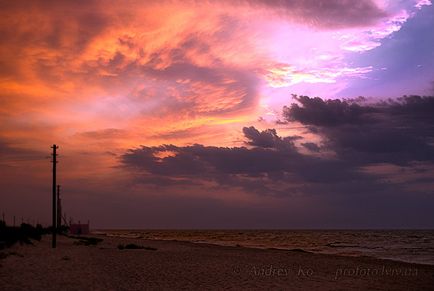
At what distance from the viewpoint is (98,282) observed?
18641 millimetres

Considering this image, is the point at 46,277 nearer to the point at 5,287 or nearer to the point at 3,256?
the point at 5,287

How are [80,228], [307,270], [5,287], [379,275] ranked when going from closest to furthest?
[5,287]
[379,275]
[307,270]
[80,228]

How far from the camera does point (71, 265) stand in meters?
24.8

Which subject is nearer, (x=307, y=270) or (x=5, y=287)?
(x=5, y=287)

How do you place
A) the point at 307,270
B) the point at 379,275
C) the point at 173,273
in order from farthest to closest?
the point at 307,270 < the point at 379,275 < the point at 173,273

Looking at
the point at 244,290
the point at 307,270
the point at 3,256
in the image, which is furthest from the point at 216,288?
the point at 3,256

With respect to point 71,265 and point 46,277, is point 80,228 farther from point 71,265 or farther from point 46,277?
point 46,277

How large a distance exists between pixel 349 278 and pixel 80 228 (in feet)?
247

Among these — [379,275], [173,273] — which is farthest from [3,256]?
[379,275]

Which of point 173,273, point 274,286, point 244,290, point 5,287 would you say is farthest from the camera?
point 173,273

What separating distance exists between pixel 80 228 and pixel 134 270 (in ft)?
232

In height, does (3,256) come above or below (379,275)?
above

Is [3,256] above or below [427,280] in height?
above

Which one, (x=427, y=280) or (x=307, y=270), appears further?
(x=307, y=270)
